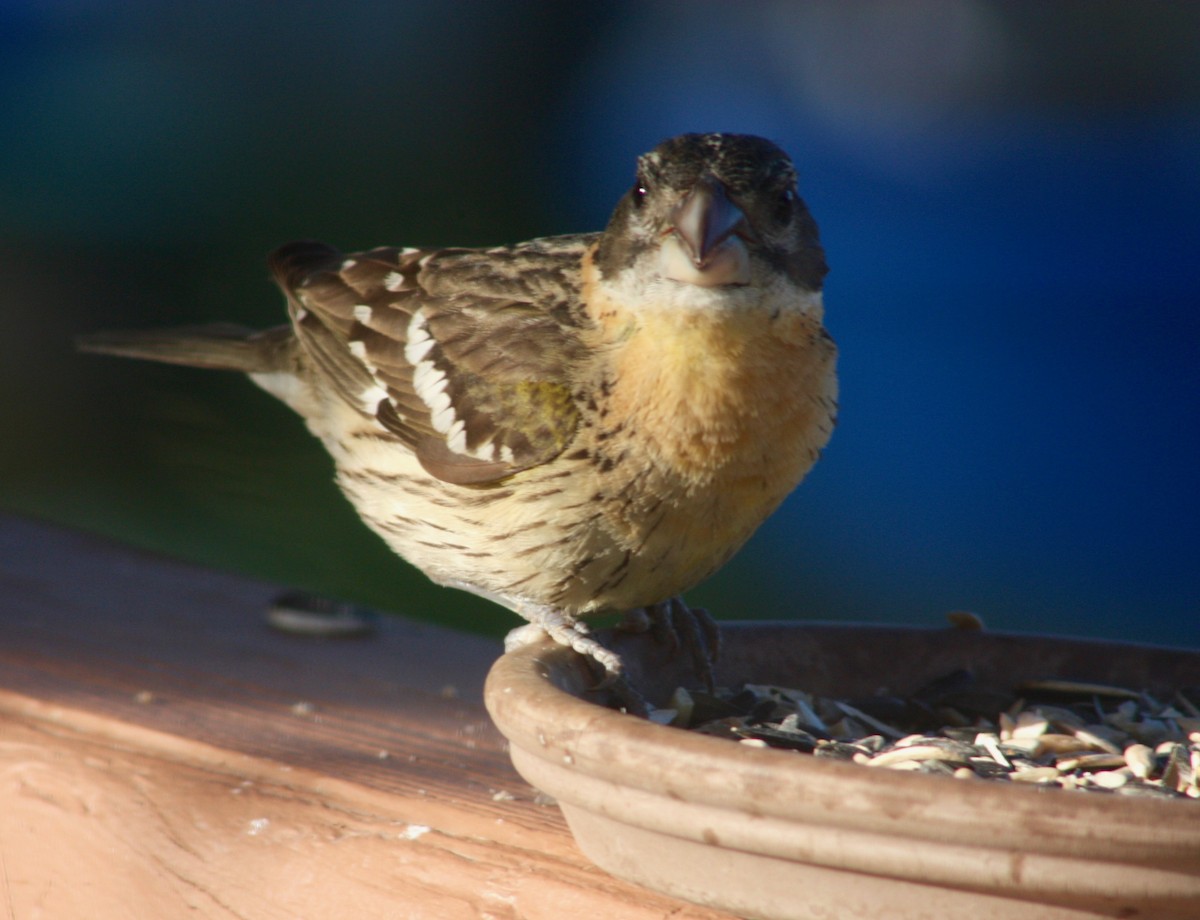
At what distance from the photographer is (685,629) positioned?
6.22 feet

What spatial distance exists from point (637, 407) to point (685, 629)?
13.1 inches

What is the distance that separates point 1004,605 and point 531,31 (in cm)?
293

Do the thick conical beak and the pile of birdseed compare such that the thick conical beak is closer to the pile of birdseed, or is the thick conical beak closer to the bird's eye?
the bird's eye

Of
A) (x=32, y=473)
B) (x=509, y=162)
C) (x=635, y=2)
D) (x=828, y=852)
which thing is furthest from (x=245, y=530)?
(x=828, y=852)

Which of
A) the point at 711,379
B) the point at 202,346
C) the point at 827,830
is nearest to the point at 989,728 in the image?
the point at 711,379

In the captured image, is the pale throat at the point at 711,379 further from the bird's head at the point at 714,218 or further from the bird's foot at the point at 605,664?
the bird's foot at the point at 605,664

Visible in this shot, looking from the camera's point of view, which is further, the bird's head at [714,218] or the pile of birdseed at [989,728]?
the bird's head at [714,218]

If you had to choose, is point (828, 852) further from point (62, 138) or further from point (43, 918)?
point (62, 138)

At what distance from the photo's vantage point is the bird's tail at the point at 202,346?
2.98 metres

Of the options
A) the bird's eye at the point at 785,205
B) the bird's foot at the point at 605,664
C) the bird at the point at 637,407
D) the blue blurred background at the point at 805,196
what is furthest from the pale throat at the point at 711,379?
→ the blue blurred background at the point at 805,196

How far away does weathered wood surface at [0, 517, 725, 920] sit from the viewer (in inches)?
55.3

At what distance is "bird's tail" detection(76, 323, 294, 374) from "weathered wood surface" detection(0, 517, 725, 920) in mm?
857

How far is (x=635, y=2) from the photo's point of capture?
18.0 ft

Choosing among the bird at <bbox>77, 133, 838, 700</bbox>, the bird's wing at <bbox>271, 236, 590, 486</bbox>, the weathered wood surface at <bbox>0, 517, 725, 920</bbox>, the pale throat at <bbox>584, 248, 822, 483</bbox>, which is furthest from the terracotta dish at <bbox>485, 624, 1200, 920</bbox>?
the bird's wing at <bbox>271, 236, 590, 486</bbox>
